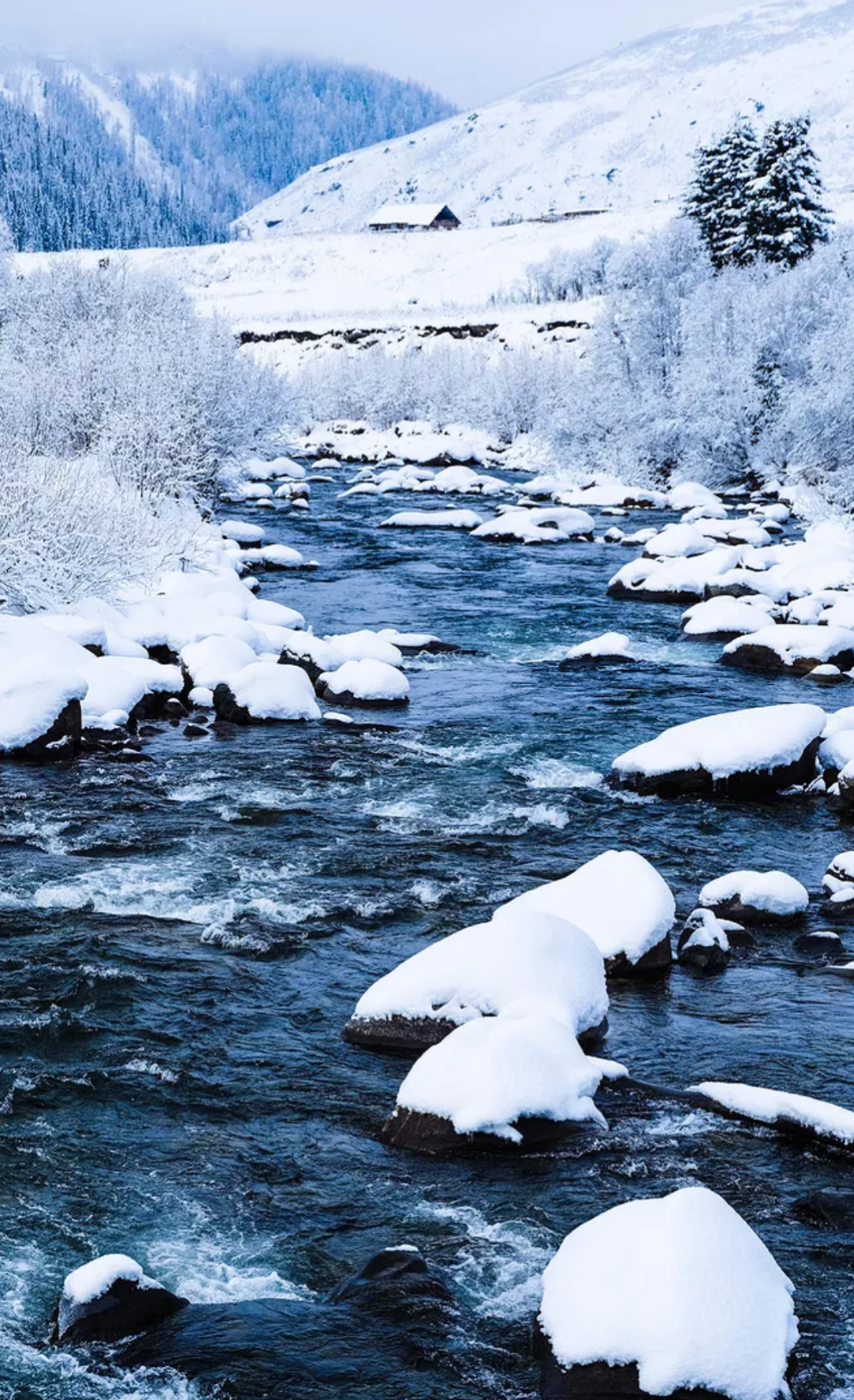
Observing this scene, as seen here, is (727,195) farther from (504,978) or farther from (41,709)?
(504,978)

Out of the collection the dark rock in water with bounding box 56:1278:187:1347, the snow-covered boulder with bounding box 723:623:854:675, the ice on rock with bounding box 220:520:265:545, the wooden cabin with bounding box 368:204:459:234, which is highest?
the wooden cabin with bounding box 368:204:459:234

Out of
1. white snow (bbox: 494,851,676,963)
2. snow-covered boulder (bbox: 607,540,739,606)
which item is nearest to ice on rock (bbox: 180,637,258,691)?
white snow (bbox: 494,851,676,963)

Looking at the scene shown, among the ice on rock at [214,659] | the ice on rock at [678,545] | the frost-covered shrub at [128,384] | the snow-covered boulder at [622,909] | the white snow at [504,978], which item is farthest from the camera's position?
the ice on rock at [678,545]

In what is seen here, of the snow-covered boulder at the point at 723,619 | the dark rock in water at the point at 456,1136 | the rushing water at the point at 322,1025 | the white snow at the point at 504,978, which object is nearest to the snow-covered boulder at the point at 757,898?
the rushing water at the point at 322,1025

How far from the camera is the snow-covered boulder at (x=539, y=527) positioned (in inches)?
1344

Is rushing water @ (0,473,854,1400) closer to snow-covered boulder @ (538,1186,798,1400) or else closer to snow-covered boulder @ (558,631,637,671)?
snow-covered boulder @ (538,1186,798,1400)

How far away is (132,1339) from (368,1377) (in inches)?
41.3

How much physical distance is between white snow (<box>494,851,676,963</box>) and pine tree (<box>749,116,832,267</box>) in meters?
44.5

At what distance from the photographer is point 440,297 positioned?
372 ft

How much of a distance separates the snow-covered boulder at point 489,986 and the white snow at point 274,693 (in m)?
8.08

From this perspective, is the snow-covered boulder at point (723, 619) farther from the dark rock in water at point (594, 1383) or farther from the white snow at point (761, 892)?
the dark rock in water at point (594, 1383)

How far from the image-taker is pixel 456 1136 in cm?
782

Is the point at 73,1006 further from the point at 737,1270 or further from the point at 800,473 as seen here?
the point at 800,473

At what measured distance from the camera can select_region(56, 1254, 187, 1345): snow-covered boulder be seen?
6.20m
